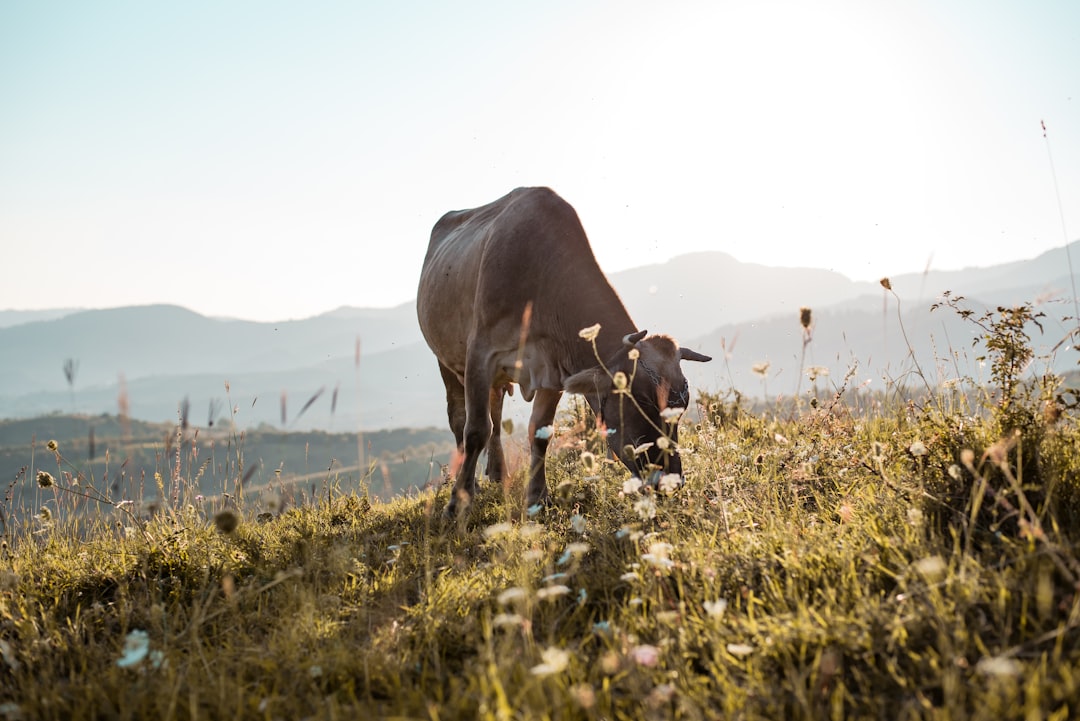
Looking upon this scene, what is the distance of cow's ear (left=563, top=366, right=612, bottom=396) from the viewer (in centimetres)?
516

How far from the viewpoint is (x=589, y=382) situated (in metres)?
5.28

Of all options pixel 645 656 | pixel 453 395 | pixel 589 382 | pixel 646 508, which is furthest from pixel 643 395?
pixel 453 395

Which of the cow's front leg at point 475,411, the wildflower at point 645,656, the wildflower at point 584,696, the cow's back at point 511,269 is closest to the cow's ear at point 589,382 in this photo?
the cow's back at point 511,269

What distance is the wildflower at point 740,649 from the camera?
2336 millimetres

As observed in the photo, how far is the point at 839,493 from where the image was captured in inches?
163

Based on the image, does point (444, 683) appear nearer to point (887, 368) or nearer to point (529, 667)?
point (529, 667)

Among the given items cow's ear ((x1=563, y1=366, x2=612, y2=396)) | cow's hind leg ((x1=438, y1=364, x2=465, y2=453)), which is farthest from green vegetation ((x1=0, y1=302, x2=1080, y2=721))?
cow's hind leg ((x1=438, y1=364, x2=465, y2=453))

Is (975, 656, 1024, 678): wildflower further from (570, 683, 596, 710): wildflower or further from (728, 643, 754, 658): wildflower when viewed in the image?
(570, 683, 596, 710): wildflower

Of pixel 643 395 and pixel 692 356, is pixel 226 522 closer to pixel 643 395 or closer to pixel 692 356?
pixel 643 395

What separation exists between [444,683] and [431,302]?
17.3ft

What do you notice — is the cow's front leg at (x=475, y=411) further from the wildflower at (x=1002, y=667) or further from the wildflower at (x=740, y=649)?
the wildflower at (x=1002, y=667)

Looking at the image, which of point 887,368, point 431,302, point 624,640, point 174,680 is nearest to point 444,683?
point 624,640

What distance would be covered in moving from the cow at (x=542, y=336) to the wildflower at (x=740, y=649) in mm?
2123

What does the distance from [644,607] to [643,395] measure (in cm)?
203
